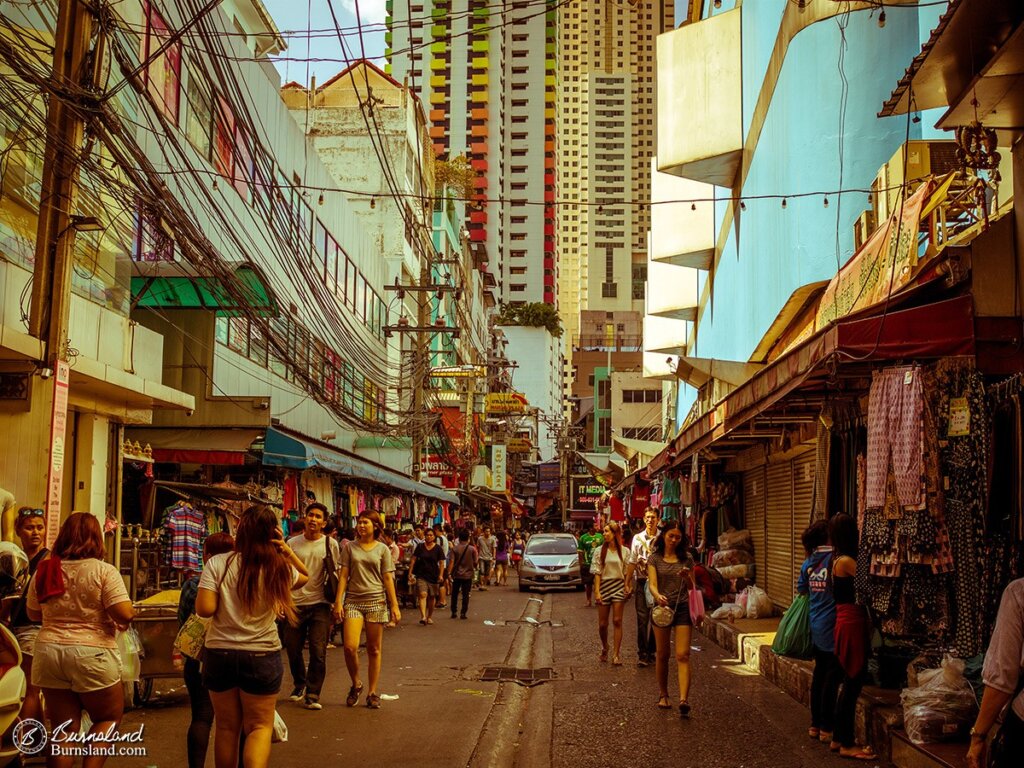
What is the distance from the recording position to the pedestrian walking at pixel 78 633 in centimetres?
592

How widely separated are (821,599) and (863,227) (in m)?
6.41

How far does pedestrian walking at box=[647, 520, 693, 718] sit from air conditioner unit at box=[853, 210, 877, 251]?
467 centimetres

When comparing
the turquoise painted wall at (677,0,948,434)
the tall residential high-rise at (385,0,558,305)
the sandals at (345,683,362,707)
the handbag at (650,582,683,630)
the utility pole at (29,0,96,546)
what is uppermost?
the tall residential high-rise at (385,0,558,305)

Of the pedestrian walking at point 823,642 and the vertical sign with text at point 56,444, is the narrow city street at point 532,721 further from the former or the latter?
the vertical sign with text at point 56,444

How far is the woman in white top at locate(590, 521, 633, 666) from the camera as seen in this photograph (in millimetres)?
13414

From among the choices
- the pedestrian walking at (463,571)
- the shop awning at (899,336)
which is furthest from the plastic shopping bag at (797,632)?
the pedestrian walking at (463,571)

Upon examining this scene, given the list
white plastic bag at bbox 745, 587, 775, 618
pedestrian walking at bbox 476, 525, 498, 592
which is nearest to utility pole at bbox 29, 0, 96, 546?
white plastic bag at bbox 745, 587, 775, 618

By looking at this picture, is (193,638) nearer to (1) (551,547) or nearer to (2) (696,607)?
(2) (696,607)

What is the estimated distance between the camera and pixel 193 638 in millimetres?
6605

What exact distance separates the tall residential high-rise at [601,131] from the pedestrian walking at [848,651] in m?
148

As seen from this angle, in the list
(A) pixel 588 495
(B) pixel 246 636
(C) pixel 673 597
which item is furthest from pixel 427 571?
(A) pixel 588 495

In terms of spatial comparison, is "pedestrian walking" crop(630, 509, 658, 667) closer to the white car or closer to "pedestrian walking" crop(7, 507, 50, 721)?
"pedestrian walking" crop(7, 507, 50, 721)

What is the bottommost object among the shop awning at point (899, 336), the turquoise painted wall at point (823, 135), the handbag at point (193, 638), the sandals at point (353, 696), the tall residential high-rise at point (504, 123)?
the sandals at point (353, 696)

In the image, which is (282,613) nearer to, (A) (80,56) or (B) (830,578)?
(B) (830,578)
